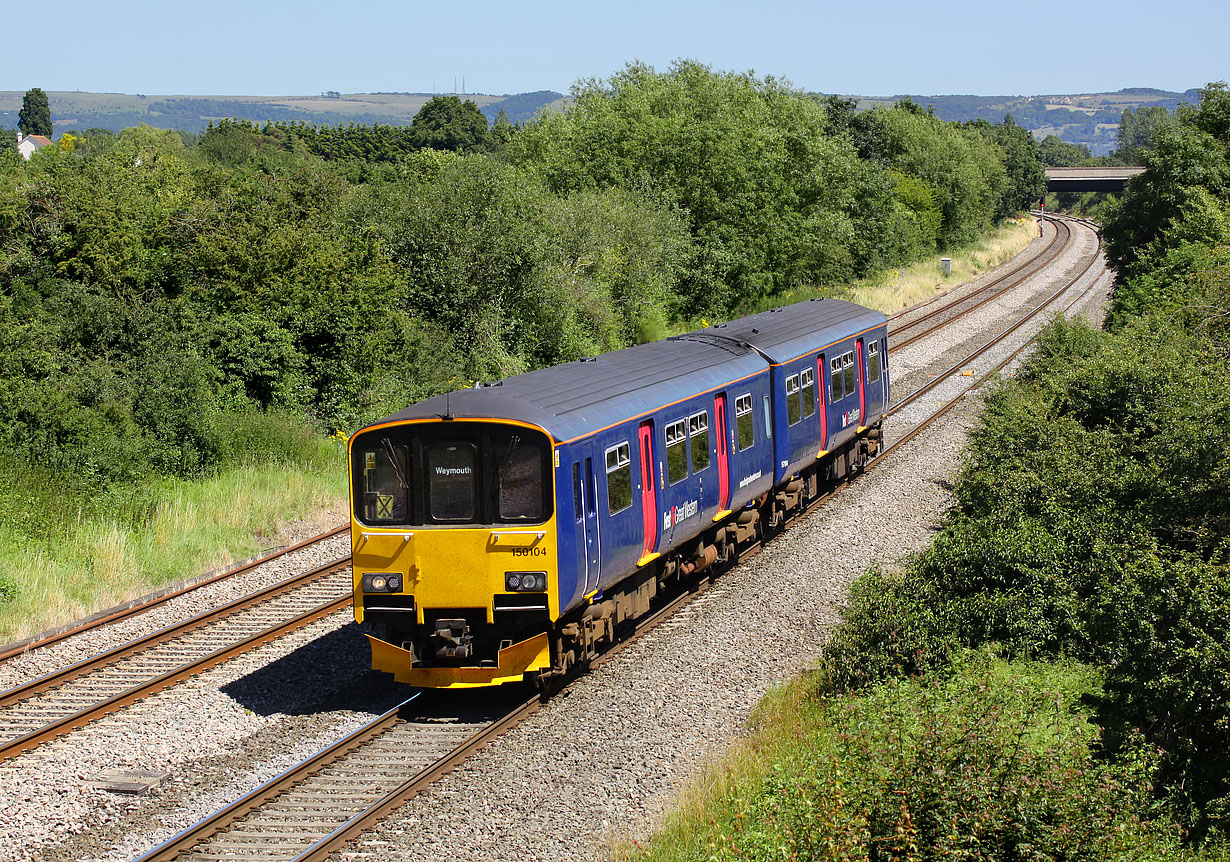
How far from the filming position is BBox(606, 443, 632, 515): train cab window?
1174 centimetres

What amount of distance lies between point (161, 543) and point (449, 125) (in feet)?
377

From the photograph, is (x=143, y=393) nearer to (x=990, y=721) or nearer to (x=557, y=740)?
(x=557, y=740)

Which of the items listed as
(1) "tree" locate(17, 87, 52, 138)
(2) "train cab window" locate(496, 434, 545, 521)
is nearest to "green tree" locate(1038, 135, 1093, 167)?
(1) "tree" locate(17, 87, 52, 138)

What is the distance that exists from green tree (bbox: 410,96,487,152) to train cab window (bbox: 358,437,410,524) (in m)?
111

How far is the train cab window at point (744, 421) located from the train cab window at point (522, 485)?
5.01 meters

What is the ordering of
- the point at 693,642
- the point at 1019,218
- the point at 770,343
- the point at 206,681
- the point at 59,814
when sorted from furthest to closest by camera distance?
the point at 1019,218
the point at 770,343
the point at 693,642
the point at 206,681
the point at 59,814

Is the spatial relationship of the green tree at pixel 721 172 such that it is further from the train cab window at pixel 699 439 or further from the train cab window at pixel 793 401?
the train cab window at pixel 699 439

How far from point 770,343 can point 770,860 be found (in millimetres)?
11279

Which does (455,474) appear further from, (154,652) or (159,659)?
(154,652)

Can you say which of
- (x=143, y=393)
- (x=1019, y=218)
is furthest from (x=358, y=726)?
(x=1019, y=218)

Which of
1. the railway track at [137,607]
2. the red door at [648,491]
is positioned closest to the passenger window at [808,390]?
the red door at [648,491]

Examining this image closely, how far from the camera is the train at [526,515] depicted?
35.1ft

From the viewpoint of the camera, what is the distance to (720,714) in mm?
10883

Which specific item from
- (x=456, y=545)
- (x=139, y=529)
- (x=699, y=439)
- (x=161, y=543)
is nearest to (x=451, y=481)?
(x=456, y=545)
